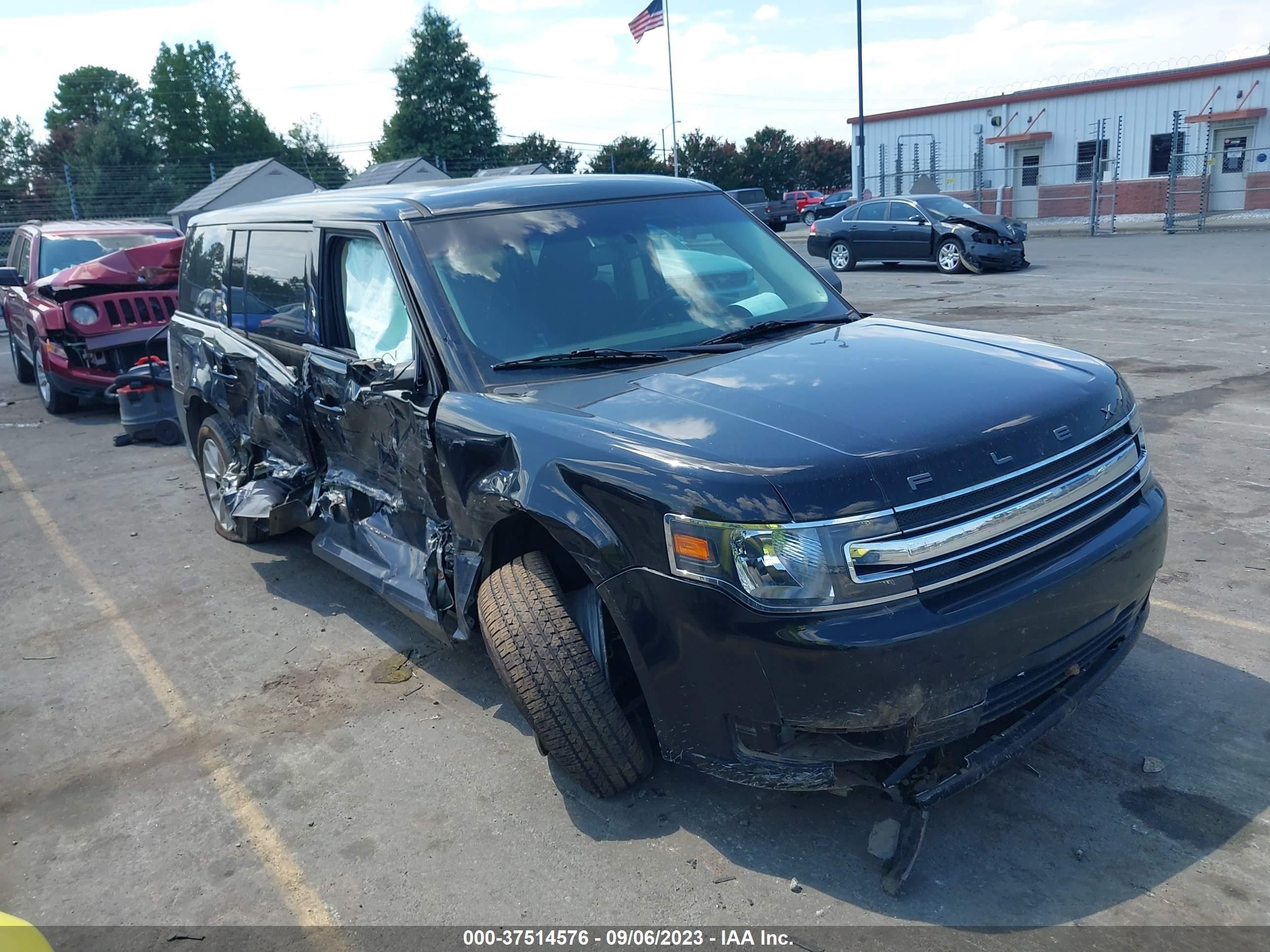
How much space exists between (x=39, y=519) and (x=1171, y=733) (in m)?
7.23

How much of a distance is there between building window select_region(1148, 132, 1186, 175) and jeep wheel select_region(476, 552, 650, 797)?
38.0 metres

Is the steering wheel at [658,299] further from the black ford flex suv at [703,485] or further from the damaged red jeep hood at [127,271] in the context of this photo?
the damaged red jeep hood at [127,271]

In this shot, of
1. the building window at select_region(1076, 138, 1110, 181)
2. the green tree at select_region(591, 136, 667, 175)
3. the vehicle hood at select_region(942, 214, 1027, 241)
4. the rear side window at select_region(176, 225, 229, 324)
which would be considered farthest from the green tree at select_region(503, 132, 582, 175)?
the rear side window at select_region(176, 225, 229, 324)

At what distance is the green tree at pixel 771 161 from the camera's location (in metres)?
61.1

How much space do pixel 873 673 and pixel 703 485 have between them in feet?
2.15

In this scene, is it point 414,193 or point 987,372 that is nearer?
point 987,372

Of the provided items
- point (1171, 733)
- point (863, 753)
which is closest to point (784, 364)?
point (863, 753)

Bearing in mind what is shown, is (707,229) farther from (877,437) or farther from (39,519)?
(39,519)

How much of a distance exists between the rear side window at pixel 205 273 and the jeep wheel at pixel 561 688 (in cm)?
340

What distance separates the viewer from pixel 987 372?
3.25 m

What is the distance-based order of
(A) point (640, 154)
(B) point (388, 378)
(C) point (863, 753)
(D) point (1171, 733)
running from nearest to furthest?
(C) point (863, 753) < (D) point (1171, 733) < (B) point (388, 378) < (A) point (640, 154)

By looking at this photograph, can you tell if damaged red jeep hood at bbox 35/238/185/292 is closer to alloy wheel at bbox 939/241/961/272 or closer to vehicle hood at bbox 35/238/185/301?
vehicle hood at bbox 35/238/185/301

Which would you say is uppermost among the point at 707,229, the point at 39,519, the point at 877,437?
the point at 707,229

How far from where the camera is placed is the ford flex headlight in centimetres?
256
